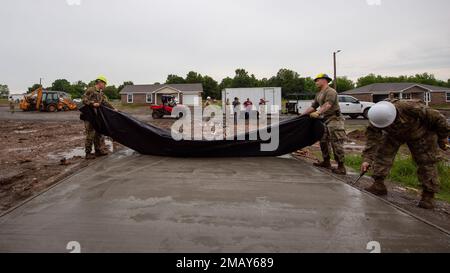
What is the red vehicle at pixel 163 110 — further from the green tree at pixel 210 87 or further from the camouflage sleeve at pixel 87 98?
the green tree at pixel 210 87

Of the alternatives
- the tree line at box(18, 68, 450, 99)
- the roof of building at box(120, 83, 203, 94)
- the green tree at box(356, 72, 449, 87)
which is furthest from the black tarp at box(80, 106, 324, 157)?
the green tree at box(356, 72, 449, 87)

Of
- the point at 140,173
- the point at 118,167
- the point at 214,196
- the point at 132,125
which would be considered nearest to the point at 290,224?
the point at 214,196

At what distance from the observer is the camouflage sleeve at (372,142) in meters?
3.66

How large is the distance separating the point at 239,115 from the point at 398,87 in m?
29.1

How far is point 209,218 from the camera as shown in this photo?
258 cm

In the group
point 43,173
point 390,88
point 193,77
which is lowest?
point 43,173

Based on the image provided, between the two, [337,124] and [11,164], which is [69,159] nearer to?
[11,164]

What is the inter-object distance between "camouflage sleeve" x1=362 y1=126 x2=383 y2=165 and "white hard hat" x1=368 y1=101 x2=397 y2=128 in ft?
2.23

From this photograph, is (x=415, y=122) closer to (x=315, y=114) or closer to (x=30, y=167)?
(x=315, y=114)

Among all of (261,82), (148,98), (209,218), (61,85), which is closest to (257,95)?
(209,218)

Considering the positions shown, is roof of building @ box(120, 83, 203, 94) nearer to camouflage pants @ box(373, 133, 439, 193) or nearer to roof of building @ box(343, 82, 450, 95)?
roof of building @ box(343, 82, 450, 95)

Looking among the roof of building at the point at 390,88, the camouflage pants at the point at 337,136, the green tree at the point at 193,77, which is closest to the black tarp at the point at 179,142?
the camouflage pants at the point at 337,136

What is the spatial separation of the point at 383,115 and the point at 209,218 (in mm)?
2116

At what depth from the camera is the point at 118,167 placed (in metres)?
4.61
